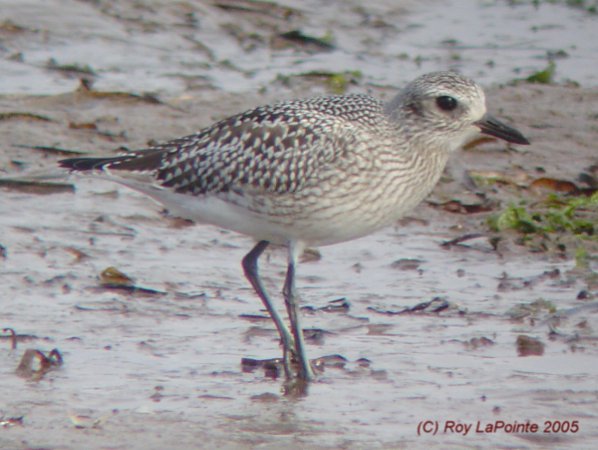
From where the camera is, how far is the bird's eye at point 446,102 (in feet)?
28.0

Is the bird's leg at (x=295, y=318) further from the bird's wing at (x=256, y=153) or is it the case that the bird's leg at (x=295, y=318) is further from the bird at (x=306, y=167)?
the bird's wing at (x=256, y=153)

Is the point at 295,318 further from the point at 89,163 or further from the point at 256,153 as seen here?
the point at 89,163

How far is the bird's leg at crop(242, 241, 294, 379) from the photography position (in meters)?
8.08

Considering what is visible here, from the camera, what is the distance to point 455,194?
11.5 m

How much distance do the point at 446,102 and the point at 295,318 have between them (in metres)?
1.53

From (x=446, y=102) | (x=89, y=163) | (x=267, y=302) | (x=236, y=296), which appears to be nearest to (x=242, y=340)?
(x=267, y=302)

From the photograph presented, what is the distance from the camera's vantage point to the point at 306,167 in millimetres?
8211

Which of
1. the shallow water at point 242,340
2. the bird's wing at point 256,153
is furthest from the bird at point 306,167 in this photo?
the shallow water at point 242,340

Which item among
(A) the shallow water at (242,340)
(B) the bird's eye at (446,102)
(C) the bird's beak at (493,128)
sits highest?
(B) the bird's eye at (446,102)

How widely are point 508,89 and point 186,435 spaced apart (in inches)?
324

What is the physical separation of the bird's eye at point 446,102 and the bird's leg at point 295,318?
118 cm

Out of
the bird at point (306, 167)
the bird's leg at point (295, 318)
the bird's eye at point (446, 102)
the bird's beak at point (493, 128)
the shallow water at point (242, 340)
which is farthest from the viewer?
the bird's beak at point (493, 128)

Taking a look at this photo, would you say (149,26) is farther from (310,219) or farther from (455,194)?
(310,219)

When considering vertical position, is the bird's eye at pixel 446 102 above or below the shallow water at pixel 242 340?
above
